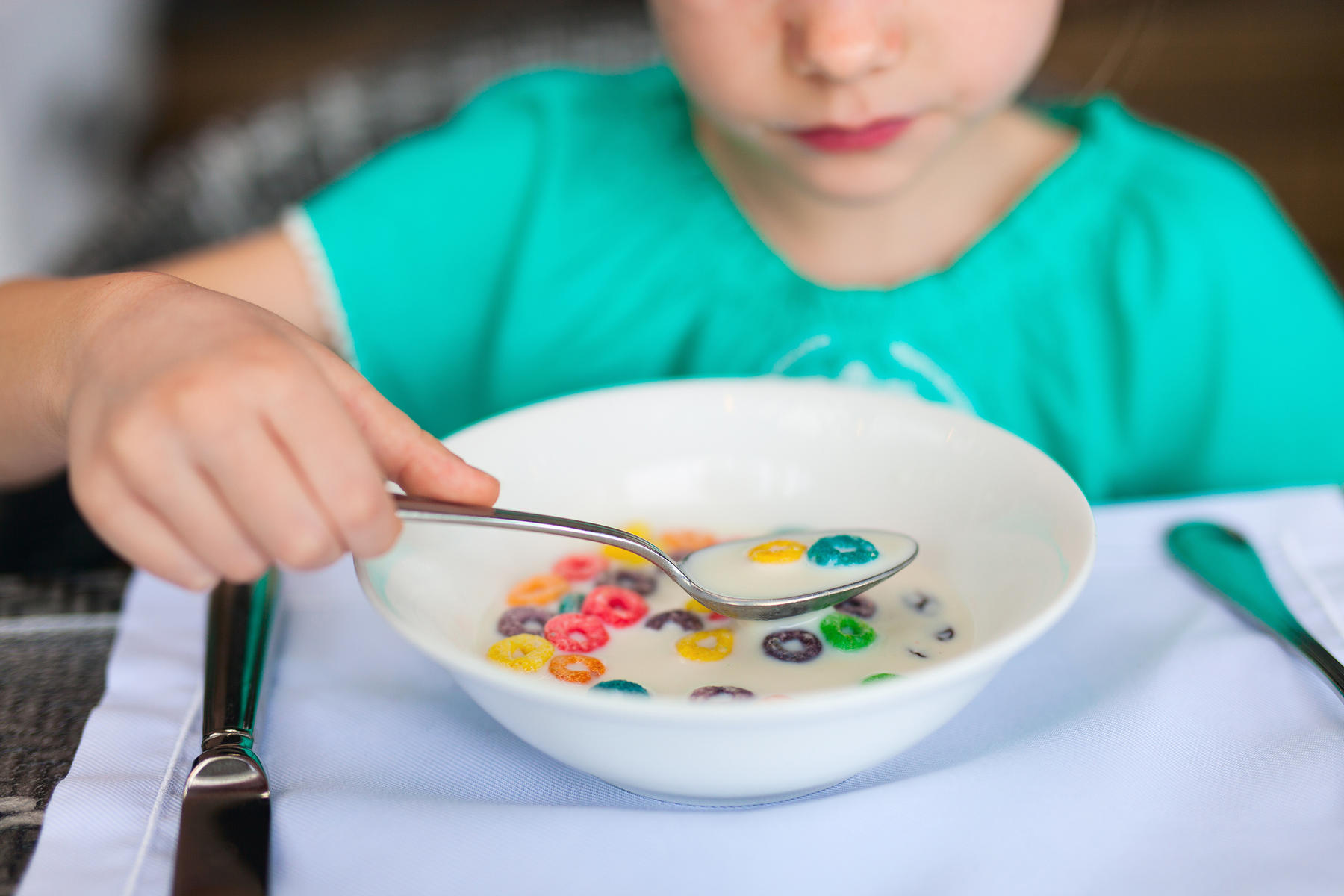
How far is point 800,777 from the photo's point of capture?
18.2 inches

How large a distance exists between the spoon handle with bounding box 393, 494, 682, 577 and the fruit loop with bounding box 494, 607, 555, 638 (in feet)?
0.21

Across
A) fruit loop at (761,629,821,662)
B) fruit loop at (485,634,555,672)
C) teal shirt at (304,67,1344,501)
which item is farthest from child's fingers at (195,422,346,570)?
teal shirt at (304,67,1344,501)

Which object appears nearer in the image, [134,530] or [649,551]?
[134,530]

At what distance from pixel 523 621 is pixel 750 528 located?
0.58 feet

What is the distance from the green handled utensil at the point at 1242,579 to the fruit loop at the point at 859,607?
0.23m

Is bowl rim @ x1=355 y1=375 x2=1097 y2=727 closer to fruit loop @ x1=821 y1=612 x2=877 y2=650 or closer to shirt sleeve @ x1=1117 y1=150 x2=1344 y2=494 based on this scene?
fruit loop @ x1=821 y1=612 x2=877 y2=650

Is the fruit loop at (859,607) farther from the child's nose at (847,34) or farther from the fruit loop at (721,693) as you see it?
the child's nose at (847,34)

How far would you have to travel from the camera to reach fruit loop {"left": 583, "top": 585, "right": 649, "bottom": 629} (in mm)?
586

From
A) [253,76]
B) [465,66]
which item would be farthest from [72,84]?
[465,66]

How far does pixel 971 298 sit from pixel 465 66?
816 millimetres

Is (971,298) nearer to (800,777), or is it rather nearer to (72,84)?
(800,777)

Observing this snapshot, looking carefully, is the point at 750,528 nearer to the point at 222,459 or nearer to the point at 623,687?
the point at 623,687

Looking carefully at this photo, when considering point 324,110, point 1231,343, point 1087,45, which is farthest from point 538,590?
point 1087,45

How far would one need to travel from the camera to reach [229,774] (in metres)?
0.52
